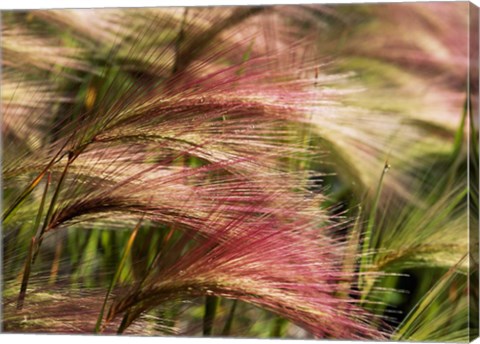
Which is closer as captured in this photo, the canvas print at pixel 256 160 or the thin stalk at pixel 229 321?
the canvas print at pixel 256 160

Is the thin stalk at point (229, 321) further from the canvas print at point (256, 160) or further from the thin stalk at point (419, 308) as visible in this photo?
the thin stalk at point (419, 308)

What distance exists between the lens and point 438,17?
2.75m

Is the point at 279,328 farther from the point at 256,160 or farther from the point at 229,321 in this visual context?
the point at 256,160

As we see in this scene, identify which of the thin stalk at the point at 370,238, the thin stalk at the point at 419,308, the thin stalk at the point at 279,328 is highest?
the thin stalk at the point at 370,238

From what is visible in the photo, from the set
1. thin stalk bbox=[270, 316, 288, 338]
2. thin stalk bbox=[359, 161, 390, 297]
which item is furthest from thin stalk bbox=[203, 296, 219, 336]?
thin stalk bbox=[359, 161, 390, 297]

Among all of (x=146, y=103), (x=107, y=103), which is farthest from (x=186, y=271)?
(x=107, y=103)

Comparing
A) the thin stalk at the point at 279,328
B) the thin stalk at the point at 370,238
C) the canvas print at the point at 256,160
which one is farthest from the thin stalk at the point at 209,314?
the thin stalk at the point at 370,238

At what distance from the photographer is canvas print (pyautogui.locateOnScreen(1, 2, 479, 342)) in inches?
101

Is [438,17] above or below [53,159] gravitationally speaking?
above

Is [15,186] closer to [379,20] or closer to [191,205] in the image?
[191,205]

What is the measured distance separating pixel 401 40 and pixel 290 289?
0.68 meters

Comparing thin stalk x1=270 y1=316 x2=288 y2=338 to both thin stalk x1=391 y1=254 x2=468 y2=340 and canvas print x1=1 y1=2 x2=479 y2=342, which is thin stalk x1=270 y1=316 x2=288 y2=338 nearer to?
canvas print x1=1 y1=2 x2=479 y2=342

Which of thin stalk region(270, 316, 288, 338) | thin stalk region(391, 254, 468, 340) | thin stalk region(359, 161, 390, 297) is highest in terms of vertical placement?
thin stalk region(359, 161, 390, 297)

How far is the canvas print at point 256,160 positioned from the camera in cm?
257
